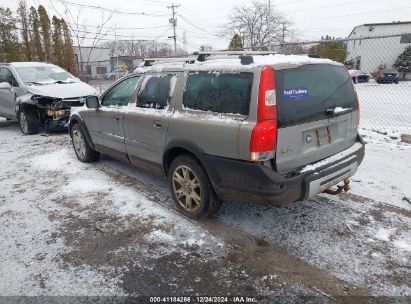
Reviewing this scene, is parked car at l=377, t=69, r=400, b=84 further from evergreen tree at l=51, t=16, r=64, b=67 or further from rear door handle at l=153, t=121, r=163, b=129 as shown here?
rear door handle at l=153, t=121, r=163, b=129

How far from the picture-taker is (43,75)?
9.20 metres

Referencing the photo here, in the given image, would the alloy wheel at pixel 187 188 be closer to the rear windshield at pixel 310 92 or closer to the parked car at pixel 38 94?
the rear windshield at pixel 310 92

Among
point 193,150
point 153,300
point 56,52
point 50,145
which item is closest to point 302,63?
point 193,150

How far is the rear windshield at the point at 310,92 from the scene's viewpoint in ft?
9.64

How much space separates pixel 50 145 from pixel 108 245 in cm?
506

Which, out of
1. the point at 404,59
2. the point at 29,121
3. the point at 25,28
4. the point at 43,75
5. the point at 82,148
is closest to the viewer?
the point at 82,148

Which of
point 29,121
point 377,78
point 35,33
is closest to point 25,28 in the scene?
point 35,33

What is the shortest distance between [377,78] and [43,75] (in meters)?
25.8

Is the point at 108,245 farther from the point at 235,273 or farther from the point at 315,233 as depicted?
the point at 315,233

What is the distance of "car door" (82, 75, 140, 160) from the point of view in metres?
4.62

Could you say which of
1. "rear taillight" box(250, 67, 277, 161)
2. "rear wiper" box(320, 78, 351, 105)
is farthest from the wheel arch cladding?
"rear wiper" box(320, 78, 351, 105)

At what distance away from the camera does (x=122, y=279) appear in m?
2.84

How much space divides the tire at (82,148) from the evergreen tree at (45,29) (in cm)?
2365

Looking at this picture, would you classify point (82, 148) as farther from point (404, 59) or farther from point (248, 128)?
point (404, 59)
